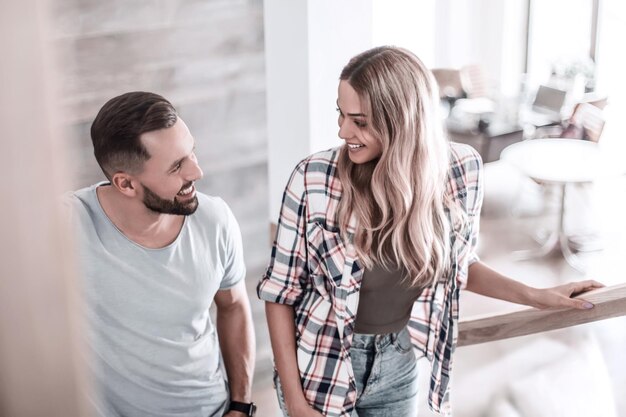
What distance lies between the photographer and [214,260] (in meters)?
1.97

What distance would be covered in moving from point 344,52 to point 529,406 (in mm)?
2115

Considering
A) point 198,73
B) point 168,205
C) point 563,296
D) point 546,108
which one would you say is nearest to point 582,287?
point 563,296

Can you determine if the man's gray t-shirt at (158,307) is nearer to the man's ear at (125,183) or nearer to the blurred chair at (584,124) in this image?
Answer: the man's ear at (125,183)

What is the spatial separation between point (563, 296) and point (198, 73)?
119 cm

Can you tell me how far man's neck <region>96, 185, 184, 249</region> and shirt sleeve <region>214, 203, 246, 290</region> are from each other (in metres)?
0.17

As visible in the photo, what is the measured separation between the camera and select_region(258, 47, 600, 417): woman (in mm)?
1702

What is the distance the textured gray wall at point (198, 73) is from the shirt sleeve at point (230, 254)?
344mm

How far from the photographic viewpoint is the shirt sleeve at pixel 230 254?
6.54ft

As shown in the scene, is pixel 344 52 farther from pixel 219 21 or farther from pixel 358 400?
pixel 358 400

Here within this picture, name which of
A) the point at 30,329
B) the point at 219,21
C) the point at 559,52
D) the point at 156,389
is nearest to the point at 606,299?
the point at 156,389

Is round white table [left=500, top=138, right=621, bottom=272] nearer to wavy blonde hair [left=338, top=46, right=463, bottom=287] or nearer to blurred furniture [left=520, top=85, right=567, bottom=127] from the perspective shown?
blurred furniture [left=520, top=85, right=567, bottom=127]

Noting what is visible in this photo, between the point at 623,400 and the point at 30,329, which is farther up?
the point at 30,329

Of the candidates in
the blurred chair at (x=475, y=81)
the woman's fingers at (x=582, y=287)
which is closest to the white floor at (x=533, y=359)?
the woman's fingers at (x=582, y=287)

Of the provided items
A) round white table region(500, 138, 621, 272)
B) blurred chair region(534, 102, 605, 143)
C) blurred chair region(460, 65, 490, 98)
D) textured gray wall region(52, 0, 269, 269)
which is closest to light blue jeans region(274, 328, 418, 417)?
textured gray wall region(52, 0, 269, 269)
